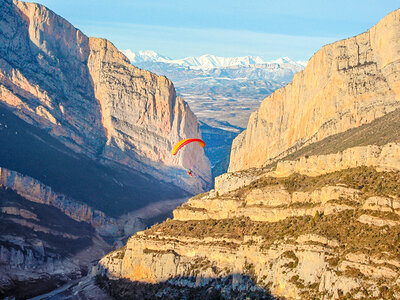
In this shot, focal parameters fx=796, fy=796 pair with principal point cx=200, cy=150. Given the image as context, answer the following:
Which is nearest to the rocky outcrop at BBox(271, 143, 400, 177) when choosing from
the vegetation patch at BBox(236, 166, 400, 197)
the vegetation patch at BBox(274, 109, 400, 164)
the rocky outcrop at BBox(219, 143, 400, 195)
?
the rocky outcrop at BBox(219, 143, 400, 195)

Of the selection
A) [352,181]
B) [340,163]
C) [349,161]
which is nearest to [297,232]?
[352,181]

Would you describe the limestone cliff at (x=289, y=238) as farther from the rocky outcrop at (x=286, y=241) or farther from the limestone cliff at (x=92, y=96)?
the limestone cliff at (x=92, y=96)

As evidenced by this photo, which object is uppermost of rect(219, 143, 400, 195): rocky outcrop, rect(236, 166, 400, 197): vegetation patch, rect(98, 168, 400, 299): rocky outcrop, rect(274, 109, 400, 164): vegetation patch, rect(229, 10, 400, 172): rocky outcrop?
rect(229, 10, 400, 172): rocky outcrop

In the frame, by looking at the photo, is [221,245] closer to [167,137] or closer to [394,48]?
[394,48]

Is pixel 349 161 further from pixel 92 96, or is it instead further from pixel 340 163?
pixel 92 96

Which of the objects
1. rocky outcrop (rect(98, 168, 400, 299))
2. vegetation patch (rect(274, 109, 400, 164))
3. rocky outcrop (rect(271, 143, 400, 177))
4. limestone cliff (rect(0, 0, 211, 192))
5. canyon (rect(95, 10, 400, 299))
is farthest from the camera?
limestone cliff (rect(0, 0, 211, 192))

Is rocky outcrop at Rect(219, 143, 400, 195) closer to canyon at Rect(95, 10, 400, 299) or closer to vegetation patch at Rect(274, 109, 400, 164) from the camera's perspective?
canyon at Rect(95, 10, 400, 299)

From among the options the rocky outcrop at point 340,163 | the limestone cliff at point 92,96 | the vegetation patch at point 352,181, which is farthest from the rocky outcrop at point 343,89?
the limestone cliff at point 92,96
